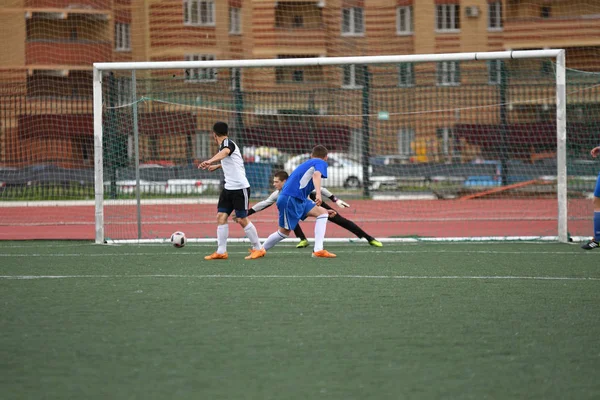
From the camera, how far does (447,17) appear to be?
110 feet

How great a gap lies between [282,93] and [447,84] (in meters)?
4.84

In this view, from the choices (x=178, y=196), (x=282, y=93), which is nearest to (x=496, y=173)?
(x=282, y=93)

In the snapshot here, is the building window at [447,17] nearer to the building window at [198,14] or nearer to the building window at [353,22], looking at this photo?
the building window at [353,22]

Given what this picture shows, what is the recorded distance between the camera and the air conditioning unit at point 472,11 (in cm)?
3497

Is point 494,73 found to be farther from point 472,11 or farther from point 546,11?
point 546,11

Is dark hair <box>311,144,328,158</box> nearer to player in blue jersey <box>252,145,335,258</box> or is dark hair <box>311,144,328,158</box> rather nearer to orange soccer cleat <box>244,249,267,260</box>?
player in blue jersey <box>252,145,335,258</box>

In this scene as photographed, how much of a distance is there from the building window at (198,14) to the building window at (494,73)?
7.46 metres

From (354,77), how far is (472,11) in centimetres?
1660

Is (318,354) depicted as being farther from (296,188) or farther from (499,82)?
(499,82)

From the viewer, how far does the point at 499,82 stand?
19750 millimetres

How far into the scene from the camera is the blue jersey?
11.3 metres

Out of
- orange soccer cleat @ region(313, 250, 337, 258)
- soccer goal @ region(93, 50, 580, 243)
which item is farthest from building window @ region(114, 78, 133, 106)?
orange soccer cleat @ region(313, 250, 337, 258)

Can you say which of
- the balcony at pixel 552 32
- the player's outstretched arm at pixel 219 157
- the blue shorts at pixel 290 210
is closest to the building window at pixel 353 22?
the balcony at pixel 552 32

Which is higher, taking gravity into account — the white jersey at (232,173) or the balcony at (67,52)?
the balcony at (67,52)
